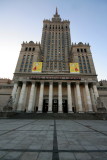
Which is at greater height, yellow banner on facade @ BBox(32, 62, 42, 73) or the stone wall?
yellow banner on facade @ BBox(32, 62, 42, 73)

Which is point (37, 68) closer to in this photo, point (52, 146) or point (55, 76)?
point (55, 76)

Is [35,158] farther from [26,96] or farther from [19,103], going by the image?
[26,96]

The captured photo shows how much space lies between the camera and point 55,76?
30.4 metres

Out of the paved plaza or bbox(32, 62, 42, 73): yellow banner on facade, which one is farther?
bbox(32, 62, 42, 73): yellow banner on facade

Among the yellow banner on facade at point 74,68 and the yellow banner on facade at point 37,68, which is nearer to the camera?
the yellow banner on facade at point 74,68

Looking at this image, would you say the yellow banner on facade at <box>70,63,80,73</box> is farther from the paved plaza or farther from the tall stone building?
the paved plaza

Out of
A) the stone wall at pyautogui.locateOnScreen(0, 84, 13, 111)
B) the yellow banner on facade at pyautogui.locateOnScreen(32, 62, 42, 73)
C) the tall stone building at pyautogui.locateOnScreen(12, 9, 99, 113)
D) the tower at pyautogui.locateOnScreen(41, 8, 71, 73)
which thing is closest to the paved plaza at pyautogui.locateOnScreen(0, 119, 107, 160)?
the tall stone building at pyautogui.locateOnScreen(12, 9, 99, 113)

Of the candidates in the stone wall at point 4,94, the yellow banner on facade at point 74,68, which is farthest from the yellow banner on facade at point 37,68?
the stone wall at point 4,94

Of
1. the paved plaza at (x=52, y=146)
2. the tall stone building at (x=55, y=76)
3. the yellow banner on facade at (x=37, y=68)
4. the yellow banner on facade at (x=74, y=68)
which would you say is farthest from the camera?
the yellow banner on facade at (x=37, y=68)

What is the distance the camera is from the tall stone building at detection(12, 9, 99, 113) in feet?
91.9

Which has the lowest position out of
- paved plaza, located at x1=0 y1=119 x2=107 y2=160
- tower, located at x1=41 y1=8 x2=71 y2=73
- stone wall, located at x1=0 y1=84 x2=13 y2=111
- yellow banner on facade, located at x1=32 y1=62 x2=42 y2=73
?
paved plaza, located at x1=0 y1=119 x2=107 y2=160

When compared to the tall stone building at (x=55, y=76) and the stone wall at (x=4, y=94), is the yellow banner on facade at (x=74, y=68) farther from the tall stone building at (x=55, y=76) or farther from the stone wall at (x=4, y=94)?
the stone wall at (x=4, y=94)

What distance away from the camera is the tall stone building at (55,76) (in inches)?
1102

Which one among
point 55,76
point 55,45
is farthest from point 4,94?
point 55,45
